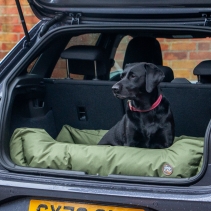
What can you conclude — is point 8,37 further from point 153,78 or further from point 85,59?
point 153,78

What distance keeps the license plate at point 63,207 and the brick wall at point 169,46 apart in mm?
1866

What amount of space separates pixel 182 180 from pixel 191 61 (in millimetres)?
3722

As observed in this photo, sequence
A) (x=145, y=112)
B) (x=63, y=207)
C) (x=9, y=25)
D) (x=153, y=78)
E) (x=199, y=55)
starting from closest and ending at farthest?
(x=63, y=207), (x=153, y=78), (x=145, y=112), (x=199, y=55), (x=9, y=25)

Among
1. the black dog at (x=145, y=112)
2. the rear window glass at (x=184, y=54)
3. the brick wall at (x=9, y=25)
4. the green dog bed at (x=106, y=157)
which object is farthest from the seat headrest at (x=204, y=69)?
the brick wall at (x=9, y=25)

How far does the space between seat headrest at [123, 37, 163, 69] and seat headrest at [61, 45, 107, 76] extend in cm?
42

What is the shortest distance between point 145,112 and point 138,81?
0.19 m

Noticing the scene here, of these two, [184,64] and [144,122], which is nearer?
[144,122]

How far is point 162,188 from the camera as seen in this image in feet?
9.01

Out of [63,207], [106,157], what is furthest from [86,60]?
[63,207]

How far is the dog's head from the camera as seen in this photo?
132 inches

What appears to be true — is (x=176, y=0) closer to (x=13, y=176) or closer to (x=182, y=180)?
(x=182, y=180)

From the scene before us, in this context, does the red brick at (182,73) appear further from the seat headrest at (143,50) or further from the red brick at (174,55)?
the seat headrest at (143,50)

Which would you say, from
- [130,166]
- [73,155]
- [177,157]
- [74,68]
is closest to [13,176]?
[73,155]

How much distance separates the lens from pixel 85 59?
372cm
